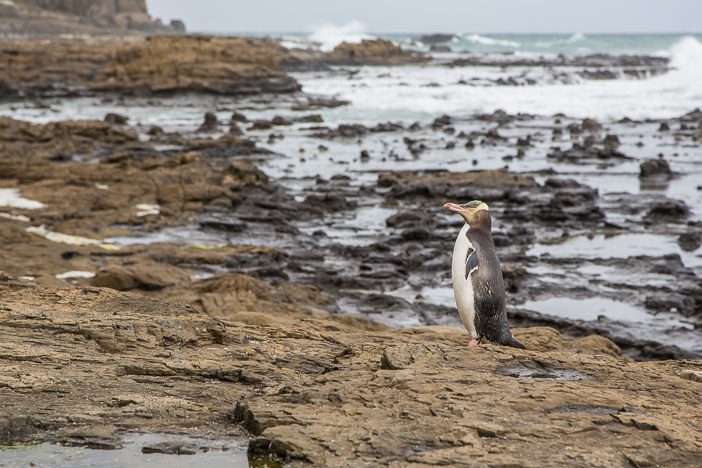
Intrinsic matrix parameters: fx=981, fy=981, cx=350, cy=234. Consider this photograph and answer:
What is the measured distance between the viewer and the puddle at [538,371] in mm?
5984

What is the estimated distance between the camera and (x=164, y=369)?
19.7 feet

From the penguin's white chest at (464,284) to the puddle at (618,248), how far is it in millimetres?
9366

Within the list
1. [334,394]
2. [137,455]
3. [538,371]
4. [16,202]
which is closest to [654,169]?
[16,202]

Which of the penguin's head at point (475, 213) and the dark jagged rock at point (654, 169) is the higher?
the penguin's head at point (475, 213)

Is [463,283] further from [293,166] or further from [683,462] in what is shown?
[293,166]

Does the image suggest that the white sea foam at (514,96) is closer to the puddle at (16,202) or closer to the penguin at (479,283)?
the puddle at (16,202)

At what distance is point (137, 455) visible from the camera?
4789 mm

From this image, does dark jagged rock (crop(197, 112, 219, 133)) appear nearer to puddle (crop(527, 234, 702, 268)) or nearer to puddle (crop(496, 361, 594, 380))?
puddle (crop(527, 234, 702, 268))

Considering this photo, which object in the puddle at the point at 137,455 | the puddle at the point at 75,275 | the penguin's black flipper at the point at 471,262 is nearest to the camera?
the puddle at the point at 137,455

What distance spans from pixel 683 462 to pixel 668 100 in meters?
52.0

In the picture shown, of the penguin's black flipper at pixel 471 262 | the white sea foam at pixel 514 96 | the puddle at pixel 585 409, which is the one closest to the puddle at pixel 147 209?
the penguin's black flipper at pixel 471 262

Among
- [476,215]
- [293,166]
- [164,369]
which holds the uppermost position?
[476,215]

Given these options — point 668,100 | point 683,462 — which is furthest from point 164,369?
point 668,100

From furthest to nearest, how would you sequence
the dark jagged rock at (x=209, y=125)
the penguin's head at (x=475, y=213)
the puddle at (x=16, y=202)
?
the dark jagged rock at (x=209, y=125)
the puddle at (x=16, y=202)
the penguin's head at (x=475, y=213)
